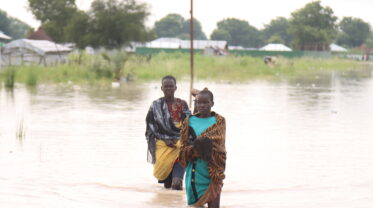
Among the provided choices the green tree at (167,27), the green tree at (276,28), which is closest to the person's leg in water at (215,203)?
the green tree at (167,27)

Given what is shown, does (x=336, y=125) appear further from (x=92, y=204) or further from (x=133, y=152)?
(x=92, y=204)

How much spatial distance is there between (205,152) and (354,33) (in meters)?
148

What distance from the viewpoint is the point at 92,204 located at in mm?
7488

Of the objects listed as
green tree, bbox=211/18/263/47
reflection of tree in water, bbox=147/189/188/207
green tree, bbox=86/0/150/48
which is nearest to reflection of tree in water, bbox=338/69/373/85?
green tree, bbox=86/0/150/48

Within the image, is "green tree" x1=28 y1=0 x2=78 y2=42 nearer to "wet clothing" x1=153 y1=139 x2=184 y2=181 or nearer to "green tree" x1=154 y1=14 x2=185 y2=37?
"green tree" x1=154 y1=14 x2=185 y2=37

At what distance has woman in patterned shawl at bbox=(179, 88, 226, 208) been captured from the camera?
6324mm

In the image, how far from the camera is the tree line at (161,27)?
6569 cm

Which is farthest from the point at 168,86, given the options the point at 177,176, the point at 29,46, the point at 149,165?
the point at 29,46

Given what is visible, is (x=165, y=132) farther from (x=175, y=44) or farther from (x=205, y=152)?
(x=175, y=44)

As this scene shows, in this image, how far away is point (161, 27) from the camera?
162 meters

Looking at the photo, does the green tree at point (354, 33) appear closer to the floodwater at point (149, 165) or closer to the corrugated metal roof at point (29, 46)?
the corrugated metal roof at point (29, 46)

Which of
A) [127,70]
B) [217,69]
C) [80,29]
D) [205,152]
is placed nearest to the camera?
[205,152]

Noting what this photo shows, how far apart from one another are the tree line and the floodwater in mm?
43602

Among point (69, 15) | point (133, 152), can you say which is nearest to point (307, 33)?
point (69, 15)
